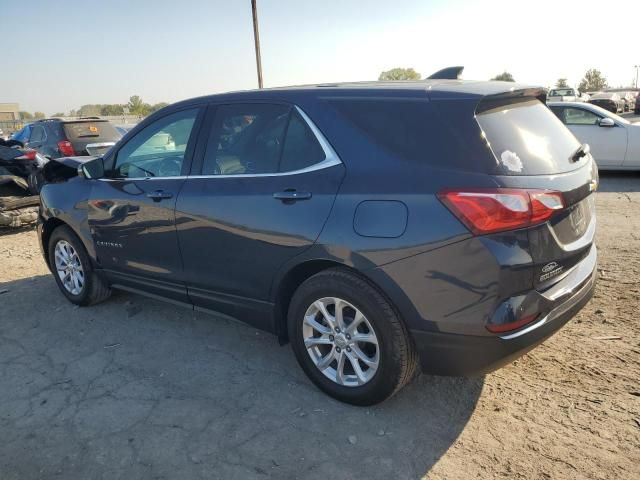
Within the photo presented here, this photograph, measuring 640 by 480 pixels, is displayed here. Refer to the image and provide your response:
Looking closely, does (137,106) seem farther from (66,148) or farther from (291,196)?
(291,196)

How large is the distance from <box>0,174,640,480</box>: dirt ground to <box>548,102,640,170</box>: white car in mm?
6685

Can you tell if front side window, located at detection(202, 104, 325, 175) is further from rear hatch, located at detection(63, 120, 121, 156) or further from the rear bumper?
rear hatch, located at detection(63, 120, 121, 156)

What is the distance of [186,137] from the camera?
3662mm

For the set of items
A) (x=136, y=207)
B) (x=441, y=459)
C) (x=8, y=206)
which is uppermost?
(x=136, y=207)

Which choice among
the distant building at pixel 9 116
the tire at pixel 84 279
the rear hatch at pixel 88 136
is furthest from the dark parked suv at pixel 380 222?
the distant building at pixel 9 116

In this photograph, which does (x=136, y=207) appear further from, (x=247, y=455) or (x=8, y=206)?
(x=8, y=206)

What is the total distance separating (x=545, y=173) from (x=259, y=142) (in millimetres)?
1660

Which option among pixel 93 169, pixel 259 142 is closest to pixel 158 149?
pixel 93 169

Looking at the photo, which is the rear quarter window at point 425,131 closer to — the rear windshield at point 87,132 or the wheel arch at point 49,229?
the wheel arch at point 49,229

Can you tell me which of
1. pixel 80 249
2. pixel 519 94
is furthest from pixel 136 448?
pixel 519 94

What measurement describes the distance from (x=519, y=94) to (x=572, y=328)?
181 centimetres

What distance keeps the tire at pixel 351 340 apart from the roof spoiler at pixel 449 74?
63.1 inches

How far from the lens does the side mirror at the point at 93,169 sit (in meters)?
4.18

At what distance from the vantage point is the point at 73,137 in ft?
37.3
